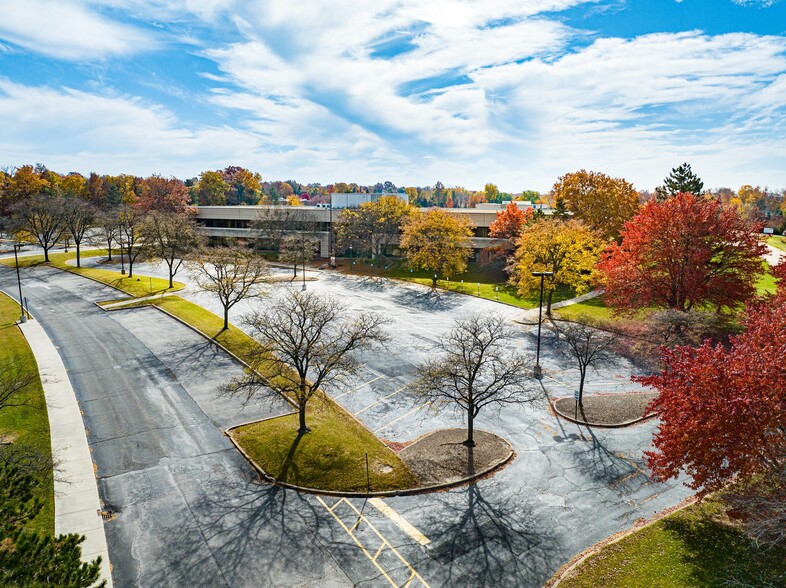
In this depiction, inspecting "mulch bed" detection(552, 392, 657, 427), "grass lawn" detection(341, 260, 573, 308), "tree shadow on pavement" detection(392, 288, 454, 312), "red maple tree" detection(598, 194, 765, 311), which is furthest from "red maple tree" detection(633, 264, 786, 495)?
"grass lawn" detection(341, 260, 573, 308)

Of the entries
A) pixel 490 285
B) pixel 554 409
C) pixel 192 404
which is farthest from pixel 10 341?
pixel 490 285

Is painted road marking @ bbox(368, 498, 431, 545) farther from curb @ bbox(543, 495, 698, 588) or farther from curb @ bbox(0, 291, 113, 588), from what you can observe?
curb @ bbox(0, 291, 113, 588)

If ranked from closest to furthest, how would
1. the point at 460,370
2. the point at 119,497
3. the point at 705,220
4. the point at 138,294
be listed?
the point at 119,497 < the point at 460,370 < the point at 705,220 < the point at 138,294

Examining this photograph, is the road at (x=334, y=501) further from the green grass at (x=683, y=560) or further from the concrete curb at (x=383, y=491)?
the green grass at (x=683, y=560)

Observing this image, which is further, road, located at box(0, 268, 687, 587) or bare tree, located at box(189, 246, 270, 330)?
bare tree, located at box(189, 246, 270, 330)

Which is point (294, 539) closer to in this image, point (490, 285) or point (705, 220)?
point (705, 220)

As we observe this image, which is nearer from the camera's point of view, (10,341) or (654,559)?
(654,559)

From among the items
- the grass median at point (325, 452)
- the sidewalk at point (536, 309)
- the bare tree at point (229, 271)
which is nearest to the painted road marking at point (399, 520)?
the grass median at point (325, 452)
